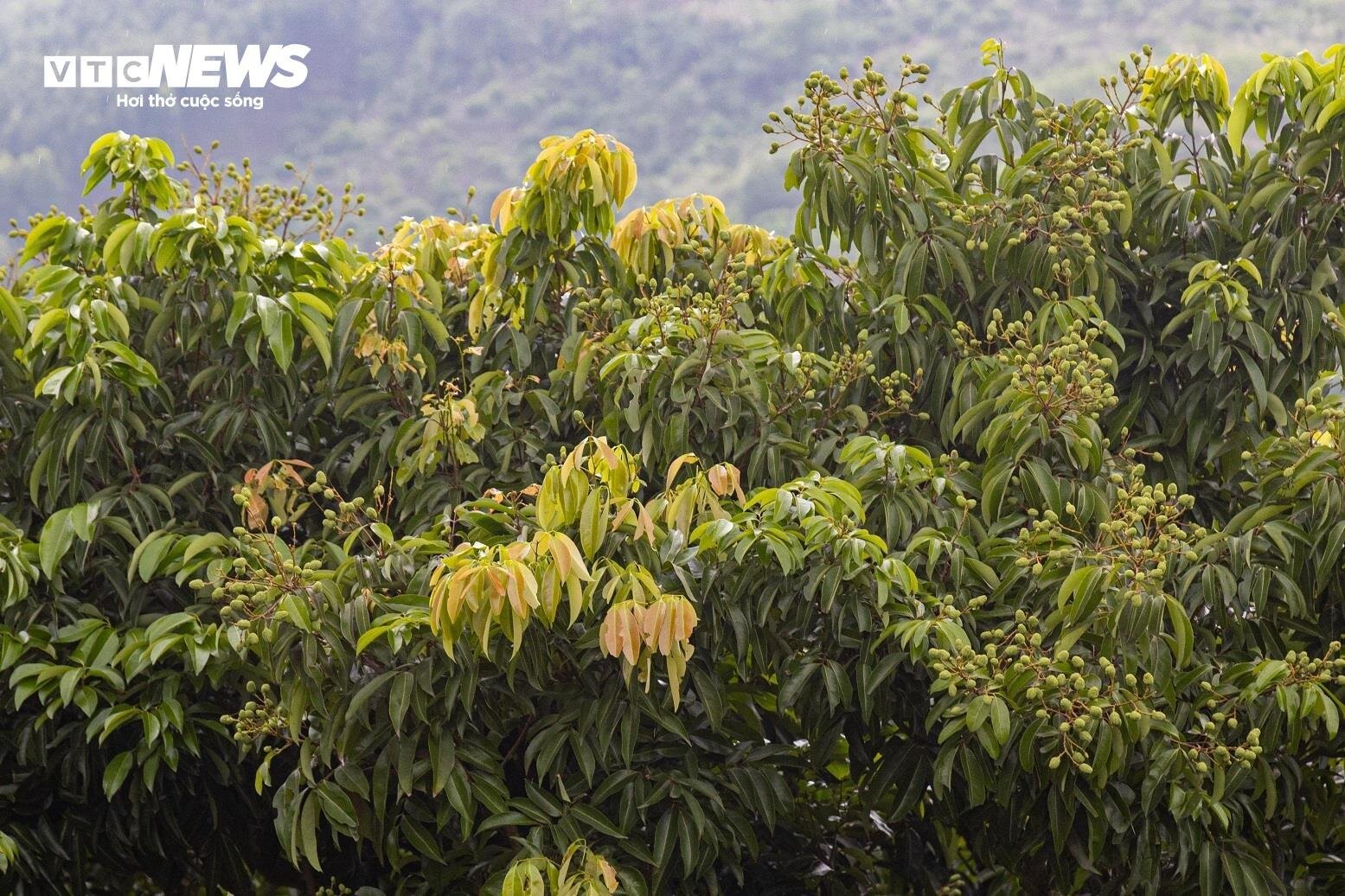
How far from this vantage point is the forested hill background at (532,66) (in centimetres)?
3048

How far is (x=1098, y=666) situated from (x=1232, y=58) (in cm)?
3031

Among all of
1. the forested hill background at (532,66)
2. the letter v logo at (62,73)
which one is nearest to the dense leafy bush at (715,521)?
the forested hill background at (532,66)

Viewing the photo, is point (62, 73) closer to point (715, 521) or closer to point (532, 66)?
point (532, 66)

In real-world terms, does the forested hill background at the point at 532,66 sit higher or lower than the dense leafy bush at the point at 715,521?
higher

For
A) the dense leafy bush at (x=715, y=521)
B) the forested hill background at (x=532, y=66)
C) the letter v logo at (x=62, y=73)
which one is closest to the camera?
the dense leafy bush at (x=715, y=521)

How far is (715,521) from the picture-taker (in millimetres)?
3510

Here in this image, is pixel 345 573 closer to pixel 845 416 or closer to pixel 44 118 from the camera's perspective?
pixel 845 416

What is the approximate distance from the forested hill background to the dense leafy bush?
24.2 meters

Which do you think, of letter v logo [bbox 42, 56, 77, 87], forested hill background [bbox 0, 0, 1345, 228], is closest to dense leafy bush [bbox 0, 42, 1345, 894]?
forested hill background [bbox 0, 0, 1345, 228]

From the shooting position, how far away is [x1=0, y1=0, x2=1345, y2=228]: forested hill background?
30.5m

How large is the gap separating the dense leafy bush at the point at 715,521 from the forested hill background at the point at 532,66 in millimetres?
24184

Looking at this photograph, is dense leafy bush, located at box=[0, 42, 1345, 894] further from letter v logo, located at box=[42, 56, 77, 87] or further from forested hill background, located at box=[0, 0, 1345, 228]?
letter v logo, located at box=[42, 56, 77, 87]

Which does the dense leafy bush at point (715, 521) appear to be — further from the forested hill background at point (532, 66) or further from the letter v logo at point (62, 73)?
the letter v logo at point (62, 73)

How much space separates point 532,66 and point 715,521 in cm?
3194
